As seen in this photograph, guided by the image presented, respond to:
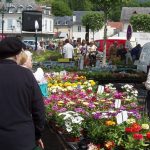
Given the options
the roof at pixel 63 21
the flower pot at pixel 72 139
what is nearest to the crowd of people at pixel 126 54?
the flower pot at pixel 72 139

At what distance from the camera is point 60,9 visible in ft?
488

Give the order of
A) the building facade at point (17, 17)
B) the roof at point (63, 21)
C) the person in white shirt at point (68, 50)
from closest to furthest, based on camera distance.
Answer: the person in white shirt at point (68, 50)
the building facade at point (17, 17)
the roof at point (63, 21)

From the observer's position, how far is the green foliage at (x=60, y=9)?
14706 cm

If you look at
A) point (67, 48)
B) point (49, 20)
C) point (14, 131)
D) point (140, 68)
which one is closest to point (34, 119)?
point (14, 131)

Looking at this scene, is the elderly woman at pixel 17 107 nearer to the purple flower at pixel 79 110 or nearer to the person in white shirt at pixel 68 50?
the purple flower at pixel 79 110

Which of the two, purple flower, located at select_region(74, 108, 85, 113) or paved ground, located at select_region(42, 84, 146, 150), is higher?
purple flower, located at select_region(74, 108, 85, 113)

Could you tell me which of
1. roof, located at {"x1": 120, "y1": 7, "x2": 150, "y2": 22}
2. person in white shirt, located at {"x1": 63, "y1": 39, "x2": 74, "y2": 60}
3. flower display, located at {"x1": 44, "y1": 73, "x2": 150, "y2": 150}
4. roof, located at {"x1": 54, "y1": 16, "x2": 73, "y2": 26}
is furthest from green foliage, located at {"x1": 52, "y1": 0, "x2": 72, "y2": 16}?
flower display, located at {"x1": 44, "y1": 73, "x2": 150, "y2": 150}

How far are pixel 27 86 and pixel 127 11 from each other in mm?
129965

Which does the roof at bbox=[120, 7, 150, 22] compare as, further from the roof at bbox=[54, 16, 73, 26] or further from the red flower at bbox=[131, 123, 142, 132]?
the red flower at bbox=[131, 123, 142, 132]

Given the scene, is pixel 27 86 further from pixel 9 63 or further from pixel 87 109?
pixel 87 109

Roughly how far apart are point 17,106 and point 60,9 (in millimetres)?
145243

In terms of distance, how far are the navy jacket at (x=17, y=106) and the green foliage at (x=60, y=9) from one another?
14305 centimetres

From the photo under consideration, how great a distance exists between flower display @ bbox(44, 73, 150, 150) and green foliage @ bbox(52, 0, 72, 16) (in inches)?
5407

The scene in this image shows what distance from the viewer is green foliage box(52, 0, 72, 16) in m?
147
